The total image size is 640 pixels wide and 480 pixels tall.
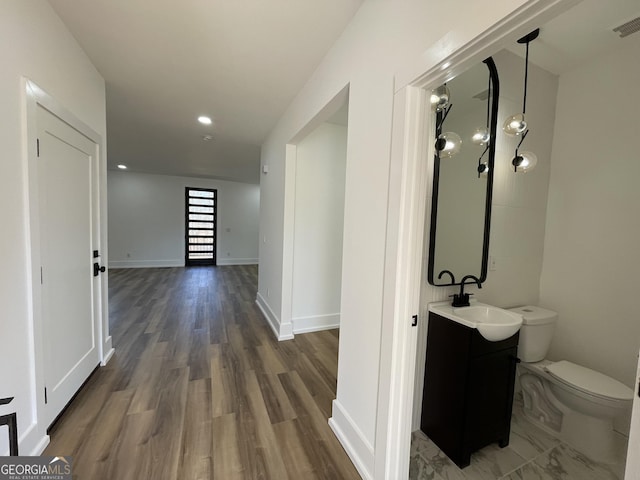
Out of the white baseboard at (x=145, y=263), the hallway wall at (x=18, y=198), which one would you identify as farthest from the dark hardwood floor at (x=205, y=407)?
the white baseboard at (x=145, y=263)

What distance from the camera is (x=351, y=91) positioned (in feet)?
5.42

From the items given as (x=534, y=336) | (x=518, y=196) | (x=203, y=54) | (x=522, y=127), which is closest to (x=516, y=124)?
(x=522, y=127)

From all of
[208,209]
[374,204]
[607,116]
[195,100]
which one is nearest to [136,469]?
[374,204]

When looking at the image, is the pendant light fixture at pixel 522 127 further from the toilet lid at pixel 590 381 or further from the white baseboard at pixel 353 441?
the white baseboard at pixel 353 441

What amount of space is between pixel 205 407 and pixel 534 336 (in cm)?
245

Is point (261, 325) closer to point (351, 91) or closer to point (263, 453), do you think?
point (263, 453)

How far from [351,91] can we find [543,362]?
234 cm

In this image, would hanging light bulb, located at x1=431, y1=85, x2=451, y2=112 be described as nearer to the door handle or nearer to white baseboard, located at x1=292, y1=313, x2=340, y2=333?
white baseboard, located at x1=292, y1=313, x2=340, y2=333

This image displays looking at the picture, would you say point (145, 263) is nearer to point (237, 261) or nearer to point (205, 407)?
point (237, 261)

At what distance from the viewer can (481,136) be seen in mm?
1744

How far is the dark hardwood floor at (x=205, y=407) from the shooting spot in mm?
1479

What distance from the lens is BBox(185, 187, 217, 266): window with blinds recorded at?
770 centimetres

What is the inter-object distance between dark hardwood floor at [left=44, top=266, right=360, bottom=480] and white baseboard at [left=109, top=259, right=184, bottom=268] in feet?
13.5

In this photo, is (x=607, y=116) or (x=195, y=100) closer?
(x=607, y=116)
